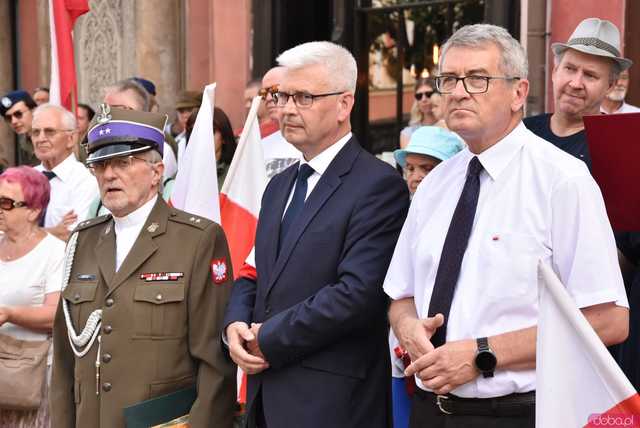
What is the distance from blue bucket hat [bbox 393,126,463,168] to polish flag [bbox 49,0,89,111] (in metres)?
3.23

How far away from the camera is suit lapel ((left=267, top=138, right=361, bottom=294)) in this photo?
409cm

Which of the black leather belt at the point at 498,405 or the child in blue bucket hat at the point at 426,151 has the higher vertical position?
the child in blue bucket hat at the point at 426,151

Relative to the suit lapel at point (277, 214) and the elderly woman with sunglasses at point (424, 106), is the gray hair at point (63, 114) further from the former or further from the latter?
the suit lapel at point (277, 214)

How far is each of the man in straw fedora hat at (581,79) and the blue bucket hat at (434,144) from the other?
0.43 metres

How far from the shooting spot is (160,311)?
435cm

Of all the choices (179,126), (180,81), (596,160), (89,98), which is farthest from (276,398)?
(89,98)

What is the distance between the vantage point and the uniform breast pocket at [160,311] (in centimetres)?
434

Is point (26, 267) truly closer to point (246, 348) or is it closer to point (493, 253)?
point (246, 348)

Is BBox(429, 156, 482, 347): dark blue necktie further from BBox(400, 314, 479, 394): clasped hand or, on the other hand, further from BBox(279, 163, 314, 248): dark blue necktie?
BBox(279, 163, 314, 248): dark blue necktie

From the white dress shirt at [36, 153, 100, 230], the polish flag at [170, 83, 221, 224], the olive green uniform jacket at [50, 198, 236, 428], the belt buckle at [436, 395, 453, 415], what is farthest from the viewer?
the white dress shirt at [36, 153, 100, 230]

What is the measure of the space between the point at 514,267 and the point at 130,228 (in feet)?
5.69

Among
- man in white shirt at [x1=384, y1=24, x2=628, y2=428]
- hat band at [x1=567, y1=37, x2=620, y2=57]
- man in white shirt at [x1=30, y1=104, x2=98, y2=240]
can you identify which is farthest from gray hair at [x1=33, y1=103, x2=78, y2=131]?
man in white shirt at [x1=384, y1=24, x2=628, y2=428]

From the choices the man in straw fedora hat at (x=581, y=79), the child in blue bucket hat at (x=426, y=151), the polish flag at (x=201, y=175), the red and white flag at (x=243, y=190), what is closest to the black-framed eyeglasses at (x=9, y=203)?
the polish flag at (x=201, y=175)

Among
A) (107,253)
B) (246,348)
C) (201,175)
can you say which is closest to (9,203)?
(201,175)
